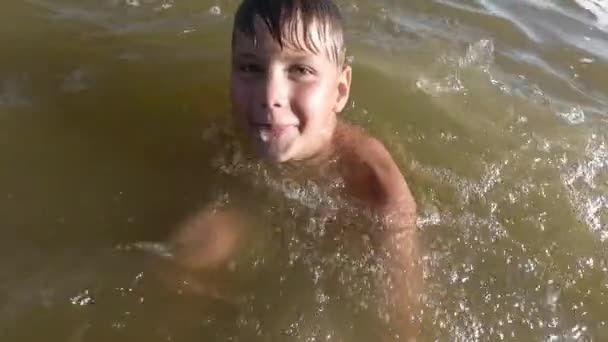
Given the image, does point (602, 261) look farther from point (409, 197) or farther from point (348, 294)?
point (348, 294)

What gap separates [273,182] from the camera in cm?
303

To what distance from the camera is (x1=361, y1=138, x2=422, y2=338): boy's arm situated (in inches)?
101

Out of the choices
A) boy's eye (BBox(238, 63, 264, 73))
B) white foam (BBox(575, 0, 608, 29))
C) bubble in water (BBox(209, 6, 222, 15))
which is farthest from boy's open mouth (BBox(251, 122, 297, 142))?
white foam (BBox(575, 0, 608, 29))

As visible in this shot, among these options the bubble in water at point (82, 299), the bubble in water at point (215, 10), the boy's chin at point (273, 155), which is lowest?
the bubble in water at point (82, 299)

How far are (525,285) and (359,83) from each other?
4.29ft

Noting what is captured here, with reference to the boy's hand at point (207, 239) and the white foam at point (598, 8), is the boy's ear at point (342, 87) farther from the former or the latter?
the white foam at point (598, 8)

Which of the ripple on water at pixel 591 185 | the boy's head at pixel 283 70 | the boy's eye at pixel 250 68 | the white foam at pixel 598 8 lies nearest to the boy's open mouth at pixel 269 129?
the boy's head at pixel 283 70

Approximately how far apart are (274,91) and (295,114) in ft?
0.45

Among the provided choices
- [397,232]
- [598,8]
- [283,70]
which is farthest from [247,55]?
[598,8]

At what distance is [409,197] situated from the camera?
2912mm

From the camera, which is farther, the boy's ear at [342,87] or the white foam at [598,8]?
the white foam at [598,8]

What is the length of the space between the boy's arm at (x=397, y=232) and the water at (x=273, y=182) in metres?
0.06

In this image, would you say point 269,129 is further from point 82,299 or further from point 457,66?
point 457,66

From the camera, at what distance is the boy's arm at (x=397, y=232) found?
258cm
